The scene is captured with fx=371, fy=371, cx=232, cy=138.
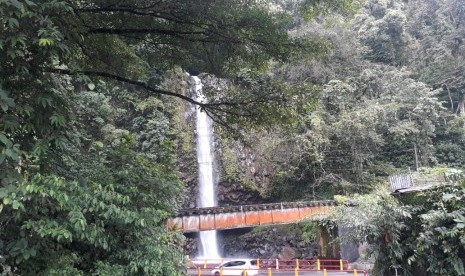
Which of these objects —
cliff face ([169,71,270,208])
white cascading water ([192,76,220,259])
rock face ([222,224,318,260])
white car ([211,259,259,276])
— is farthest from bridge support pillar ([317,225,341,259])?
white cascading water ([192,76,220,259])

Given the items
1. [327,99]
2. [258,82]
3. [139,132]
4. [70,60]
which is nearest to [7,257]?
[70,60]

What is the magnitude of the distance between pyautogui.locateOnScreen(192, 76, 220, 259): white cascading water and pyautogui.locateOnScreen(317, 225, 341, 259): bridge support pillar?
7059 millimetres

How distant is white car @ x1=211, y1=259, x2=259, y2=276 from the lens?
539 inches

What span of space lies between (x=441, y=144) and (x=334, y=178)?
926 cm

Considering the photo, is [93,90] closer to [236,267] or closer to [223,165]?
[236,267]

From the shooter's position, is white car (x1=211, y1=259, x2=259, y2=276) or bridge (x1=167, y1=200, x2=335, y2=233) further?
bridge (x1=167, y1=200, x2=335, y2=233)

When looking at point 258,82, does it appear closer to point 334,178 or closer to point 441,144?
point 334,178

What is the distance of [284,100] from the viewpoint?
618 centimetres

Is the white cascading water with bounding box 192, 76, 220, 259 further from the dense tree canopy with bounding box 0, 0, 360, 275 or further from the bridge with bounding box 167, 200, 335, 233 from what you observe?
the dense tree canopy with bounding box 0, 0, 360, 275

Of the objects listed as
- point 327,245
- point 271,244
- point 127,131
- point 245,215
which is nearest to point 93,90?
point 127,131

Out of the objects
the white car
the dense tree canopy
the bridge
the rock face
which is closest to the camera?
the dense tree canopy

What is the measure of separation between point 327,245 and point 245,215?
3.76 m

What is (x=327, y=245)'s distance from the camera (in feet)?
52.7

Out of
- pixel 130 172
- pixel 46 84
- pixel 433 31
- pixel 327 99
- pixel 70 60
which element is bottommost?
pixel 130 172
